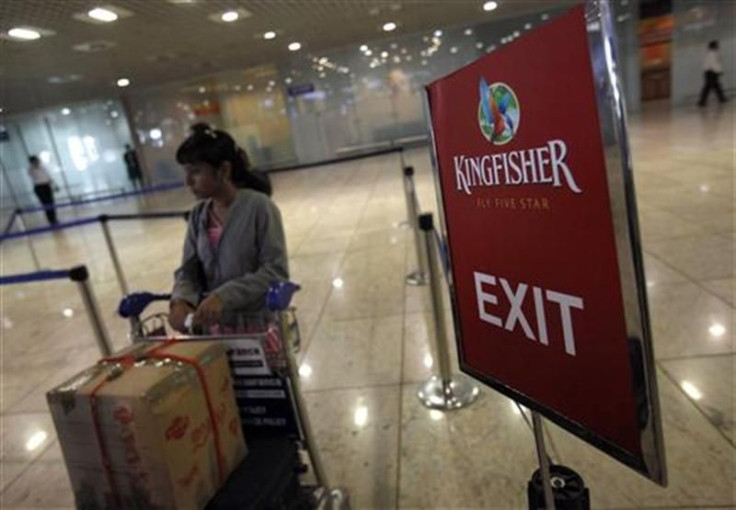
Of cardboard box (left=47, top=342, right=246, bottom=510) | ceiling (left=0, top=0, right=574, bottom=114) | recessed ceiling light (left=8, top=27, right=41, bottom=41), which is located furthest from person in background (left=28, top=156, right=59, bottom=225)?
cardboard box (left=47, top=342, right=246, bottom=510)

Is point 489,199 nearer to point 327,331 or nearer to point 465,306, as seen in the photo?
point 465,306

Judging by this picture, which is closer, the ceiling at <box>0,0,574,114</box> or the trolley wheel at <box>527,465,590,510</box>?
the trolley wheel at <box>527,465,590,510</box>

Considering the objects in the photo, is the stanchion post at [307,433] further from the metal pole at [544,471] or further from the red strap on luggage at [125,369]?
the metal pole at [544,471]

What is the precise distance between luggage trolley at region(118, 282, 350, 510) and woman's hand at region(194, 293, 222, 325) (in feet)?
0.24

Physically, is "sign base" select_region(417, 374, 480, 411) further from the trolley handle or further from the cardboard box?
the cardboard box

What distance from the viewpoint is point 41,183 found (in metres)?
12.6

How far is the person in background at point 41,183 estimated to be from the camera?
12.4m

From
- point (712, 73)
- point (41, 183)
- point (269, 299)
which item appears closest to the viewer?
point (269, 299)

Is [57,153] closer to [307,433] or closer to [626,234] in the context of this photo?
[307,433]

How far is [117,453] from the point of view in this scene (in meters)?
1.51

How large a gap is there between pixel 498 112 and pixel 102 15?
715 centimetres

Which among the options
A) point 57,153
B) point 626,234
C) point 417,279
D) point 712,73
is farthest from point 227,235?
point 57,153

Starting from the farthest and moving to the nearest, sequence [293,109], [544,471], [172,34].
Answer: [293,109], [172,34], [544,471]

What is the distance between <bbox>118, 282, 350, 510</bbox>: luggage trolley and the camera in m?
1.69
